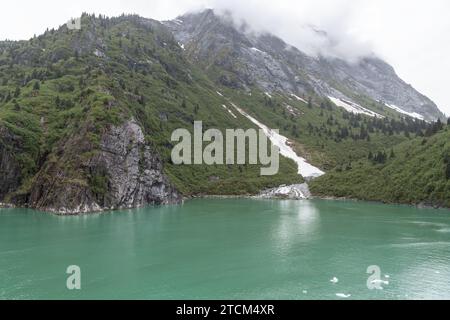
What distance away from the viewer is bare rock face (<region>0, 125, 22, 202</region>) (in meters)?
123

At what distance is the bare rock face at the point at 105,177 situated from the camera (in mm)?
112000

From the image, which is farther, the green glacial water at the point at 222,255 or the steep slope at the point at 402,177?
the steep slope at the point at 402,177

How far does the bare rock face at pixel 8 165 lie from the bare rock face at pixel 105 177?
288 inches

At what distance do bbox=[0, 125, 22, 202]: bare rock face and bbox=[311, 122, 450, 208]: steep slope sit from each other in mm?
108817

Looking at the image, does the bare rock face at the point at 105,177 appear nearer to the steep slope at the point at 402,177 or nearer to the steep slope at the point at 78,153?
the steep slope at the point at 78,153

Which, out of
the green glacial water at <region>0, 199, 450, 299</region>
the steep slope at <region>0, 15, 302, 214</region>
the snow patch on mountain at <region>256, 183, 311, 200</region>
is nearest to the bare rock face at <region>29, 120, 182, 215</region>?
the steep slope at <region>0, 15, 302, 214</region>

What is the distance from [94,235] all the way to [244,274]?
36232 mm

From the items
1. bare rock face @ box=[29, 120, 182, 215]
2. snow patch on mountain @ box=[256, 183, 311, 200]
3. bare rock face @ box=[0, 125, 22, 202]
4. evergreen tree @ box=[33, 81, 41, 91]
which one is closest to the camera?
bare rock face @ box=[29, 120, 182, 215]

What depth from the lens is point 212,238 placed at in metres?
76.4

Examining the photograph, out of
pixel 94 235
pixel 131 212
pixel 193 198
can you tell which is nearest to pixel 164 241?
pixel 94 235

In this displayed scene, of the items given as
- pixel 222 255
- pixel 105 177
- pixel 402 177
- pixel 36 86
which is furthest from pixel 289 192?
pixel 222 255

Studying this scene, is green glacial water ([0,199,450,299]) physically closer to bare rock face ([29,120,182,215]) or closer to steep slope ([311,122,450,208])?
bare rock face ([29,120,182,215])

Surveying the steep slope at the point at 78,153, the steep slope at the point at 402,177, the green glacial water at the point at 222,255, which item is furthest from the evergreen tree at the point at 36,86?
the steep slope at the point at 402,177
